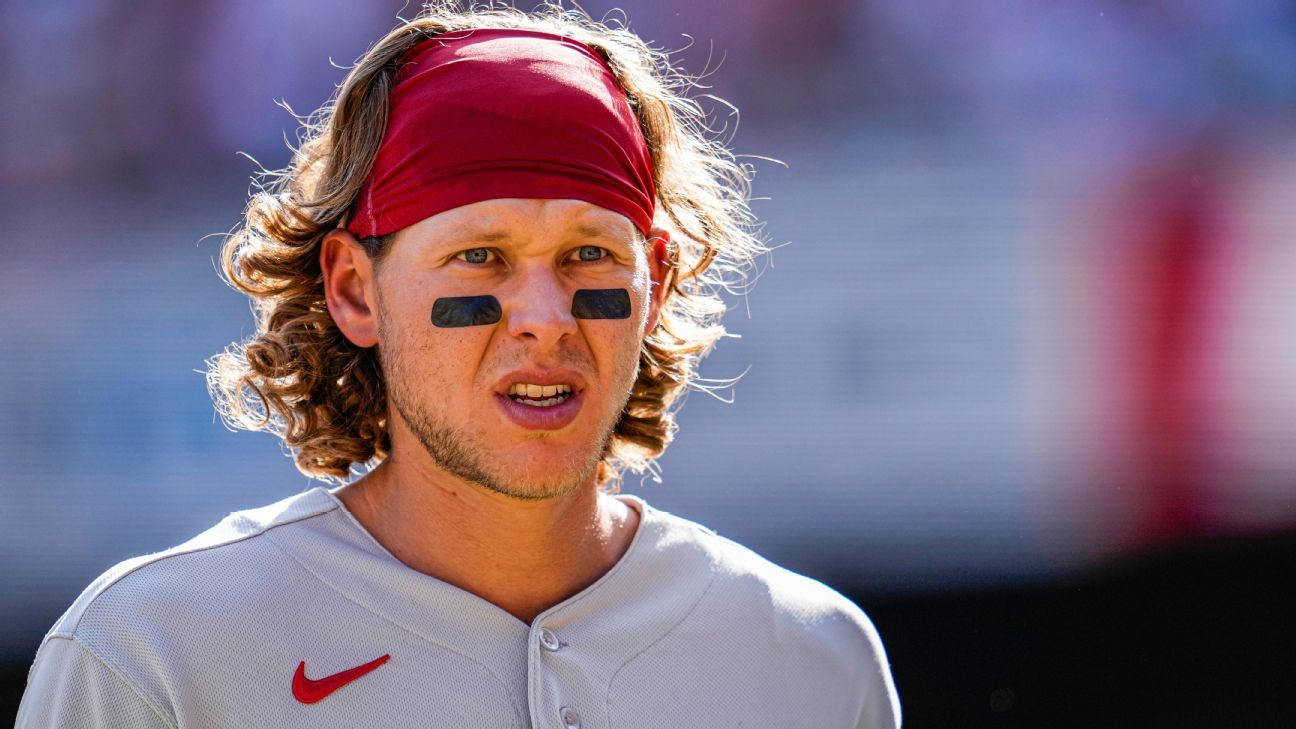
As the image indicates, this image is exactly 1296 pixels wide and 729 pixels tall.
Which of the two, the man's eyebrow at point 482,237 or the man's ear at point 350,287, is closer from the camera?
the man's eyebrow at point 482,237

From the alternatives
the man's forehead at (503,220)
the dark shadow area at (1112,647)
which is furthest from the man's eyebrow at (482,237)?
the dark shadow area at (1112,647)

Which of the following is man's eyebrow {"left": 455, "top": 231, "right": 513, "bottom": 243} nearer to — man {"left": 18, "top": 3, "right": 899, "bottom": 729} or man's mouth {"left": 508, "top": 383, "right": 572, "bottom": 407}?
man {"left": 18, "top": 3, "right": 899, "bottom": 729}

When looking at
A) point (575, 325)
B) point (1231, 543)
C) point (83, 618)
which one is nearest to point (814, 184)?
point (1231, 543)

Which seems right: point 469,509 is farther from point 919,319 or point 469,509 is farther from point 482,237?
point 919,319

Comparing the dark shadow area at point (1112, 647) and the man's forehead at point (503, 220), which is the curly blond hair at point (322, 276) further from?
the dark shadow area at point (1112, 647)

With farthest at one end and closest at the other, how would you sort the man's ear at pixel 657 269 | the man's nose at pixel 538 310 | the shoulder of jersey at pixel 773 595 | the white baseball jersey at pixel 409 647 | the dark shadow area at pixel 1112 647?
the dark shadow area at pixel 1112 647 < the man's ear at pixel 657 269 < the shoulder of jersey at pixel 773 595 < the man's nose at pixel 538 310 < the white baseball jersey at pixel 409 647

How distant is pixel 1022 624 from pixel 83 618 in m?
3.05

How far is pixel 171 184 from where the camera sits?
13.4 feet

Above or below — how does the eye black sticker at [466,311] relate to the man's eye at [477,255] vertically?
below

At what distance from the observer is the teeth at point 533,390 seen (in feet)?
6.29

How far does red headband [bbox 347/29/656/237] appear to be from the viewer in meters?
1.92

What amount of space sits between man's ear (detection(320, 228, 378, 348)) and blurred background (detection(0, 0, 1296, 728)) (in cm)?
207

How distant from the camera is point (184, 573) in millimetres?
1798

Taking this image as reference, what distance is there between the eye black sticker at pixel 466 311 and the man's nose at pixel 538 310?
0.02m
